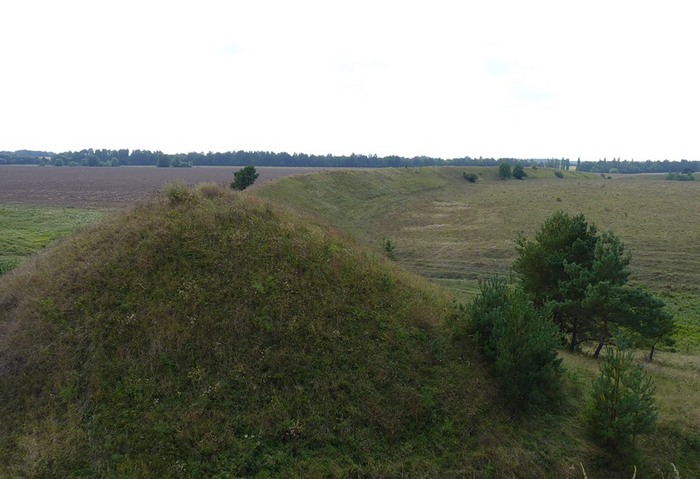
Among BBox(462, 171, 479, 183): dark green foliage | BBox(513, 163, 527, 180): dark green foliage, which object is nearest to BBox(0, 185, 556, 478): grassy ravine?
BBox(462, 171, 479, 183): dark green foliage

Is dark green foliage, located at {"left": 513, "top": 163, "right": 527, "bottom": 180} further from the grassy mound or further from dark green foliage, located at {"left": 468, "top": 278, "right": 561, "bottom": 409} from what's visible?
dark green foliage, located at {"left": 468, "top": 278, "right": 561, "bottom": 409}

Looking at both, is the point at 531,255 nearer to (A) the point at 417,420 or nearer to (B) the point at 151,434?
(A) the point at 417,420

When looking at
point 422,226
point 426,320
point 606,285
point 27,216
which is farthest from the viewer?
point 422,226

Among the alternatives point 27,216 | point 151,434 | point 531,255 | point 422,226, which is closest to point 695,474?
point 531,255

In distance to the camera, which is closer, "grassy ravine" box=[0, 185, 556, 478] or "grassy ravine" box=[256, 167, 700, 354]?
"grassy ravine" box=[0, 185, 556, 478]

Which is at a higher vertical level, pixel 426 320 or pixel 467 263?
pixel 426 320

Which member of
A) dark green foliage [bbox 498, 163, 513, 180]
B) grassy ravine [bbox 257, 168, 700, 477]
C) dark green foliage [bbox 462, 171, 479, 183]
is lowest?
grassy ravine [bbox 257, 168, 700, 477]

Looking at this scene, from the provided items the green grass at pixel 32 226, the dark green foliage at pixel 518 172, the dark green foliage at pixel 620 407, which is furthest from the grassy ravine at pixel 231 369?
the dark green foliage at pixel 518 172
